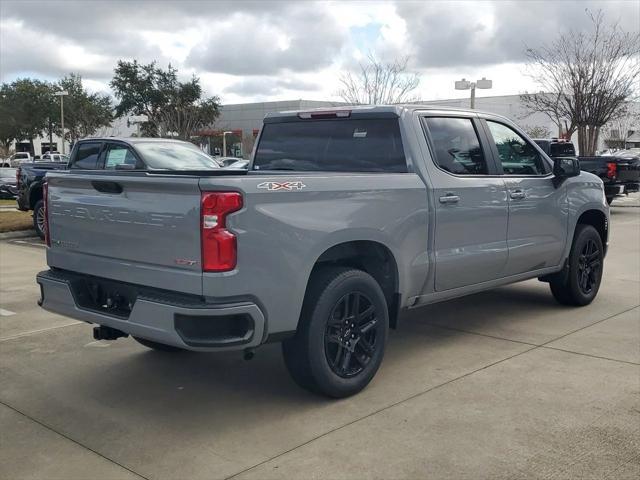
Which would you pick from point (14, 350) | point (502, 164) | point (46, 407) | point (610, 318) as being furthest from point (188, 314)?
point (610, 318)

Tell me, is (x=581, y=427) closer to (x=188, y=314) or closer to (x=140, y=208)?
(x=188, y=314)

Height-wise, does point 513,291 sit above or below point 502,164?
below

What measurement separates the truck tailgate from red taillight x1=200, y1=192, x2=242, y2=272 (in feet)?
0.14

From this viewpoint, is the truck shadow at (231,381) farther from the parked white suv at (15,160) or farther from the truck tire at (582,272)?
the parked white suv at (15,160)

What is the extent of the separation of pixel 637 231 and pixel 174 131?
36.8m

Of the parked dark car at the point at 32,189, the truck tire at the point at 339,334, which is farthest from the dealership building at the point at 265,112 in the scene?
the truck tire at the point at 339,334

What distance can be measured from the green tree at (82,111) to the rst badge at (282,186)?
5494 centimetres

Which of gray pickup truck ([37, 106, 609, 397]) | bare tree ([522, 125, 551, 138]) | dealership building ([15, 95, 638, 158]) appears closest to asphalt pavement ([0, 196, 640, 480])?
gray pickup truck ([37, 106, 609, 397])

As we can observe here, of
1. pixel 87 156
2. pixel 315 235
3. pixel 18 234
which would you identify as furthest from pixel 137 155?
pixel 315 235

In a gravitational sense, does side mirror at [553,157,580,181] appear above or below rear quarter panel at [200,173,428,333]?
above

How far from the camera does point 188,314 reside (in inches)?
148

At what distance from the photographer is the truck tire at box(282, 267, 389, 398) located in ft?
14.1

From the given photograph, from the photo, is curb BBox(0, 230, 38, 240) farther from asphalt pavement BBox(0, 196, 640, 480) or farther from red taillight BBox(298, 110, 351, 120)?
red taillight BBox(298, 110, 351, 120)

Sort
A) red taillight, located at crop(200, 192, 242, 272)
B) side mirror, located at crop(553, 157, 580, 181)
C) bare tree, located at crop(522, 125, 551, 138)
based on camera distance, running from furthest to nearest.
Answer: bare tree, located at crop(522, 125, 551, 138)
side mirror, located at crop(553, 157, 580, 181)
red taillight, located at crop(200, 192, 242, 272)
